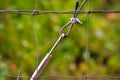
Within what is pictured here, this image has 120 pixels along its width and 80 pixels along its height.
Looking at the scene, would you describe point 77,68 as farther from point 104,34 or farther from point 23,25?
point 23,25

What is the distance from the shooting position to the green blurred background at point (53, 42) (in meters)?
2.43

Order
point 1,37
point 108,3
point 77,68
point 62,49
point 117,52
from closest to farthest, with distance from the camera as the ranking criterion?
point 1,37
point 62,49
point 77,68
point 117,52
point 108,3

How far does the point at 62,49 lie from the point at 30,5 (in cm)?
40

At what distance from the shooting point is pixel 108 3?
386cm

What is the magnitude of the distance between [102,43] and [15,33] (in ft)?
2.92

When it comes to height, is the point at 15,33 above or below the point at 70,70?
above

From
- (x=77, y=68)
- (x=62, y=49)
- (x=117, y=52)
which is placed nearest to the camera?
(x=62, y=49)

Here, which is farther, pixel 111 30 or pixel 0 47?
pixel 111 30

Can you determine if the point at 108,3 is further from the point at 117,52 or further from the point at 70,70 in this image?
the point at 70,70

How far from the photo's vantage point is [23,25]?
2.43 meters

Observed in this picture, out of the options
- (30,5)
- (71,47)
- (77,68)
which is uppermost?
(30,5)

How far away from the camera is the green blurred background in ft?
7.96

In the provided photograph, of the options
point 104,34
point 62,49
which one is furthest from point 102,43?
point 62,49

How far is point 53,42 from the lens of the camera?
2568mm
